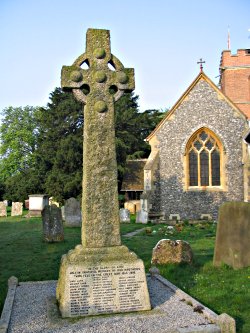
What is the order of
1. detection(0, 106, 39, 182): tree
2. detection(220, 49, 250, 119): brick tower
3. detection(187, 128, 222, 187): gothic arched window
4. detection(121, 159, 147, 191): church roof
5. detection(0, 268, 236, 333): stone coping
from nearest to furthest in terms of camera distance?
detection(0, 268, 236, 333): stone coping
detection(187, 128, 222, 187): gothic arched window
detection(220, 49, 250, 119): brick tower
detection(121, 159, 147, 191): church roof
detection(0, 106, 39, 182): tree

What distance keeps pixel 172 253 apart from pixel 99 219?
4027 mm

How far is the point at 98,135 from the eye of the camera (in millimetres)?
5805

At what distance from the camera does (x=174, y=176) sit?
22.6m

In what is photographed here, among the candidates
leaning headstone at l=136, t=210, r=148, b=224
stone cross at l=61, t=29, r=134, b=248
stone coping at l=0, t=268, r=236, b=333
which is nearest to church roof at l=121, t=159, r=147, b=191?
leaning headstone at l=136, t=210, r=148, b=224

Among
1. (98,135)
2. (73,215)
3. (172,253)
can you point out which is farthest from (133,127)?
(98,135)

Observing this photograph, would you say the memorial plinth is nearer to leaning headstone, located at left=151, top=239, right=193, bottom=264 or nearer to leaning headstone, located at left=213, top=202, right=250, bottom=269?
leaning headstone, located at left=151, top=239, right=193, bottom=264

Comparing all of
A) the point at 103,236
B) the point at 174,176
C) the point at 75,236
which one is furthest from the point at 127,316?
the point at 174,176

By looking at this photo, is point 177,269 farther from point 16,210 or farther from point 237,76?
point 237,76

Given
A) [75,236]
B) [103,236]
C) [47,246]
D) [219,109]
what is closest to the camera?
[103,236]

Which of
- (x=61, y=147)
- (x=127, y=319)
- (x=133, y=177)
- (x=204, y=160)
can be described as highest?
(x=61, y=147)

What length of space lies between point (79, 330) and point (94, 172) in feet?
7.08

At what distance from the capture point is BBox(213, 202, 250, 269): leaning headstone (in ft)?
29.3

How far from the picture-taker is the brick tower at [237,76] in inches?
1111

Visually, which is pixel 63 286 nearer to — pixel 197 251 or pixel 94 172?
pixel 94 172
